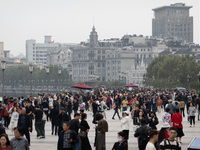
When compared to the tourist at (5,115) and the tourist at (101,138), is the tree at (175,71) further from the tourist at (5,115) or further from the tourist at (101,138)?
the tourist at (101,138)

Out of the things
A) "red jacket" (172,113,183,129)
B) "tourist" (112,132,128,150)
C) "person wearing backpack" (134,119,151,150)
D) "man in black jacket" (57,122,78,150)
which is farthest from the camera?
"red jacket" (172,113,183,129)

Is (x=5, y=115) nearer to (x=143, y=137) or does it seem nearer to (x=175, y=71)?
(x=143, y=137)

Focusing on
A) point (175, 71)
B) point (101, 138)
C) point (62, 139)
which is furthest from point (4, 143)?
point (175, 71)

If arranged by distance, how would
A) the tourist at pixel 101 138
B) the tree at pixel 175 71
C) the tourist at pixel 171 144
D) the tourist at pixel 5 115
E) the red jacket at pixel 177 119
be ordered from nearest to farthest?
the tourist at pixel 171 144
the tourist at pixel 101 138
the red jacket at pixel 177 119
the tourist at pixel 5 115
the tree at pixel 175 71

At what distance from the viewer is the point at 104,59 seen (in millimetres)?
199750

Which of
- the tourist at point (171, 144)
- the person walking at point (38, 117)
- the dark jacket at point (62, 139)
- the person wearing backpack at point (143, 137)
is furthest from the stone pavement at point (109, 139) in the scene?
the tourist at point (171, 144)

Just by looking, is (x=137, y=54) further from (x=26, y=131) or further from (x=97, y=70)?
(x=26, y=131)

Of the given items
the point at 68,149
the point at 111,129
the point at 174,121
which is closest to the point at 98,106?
the point at 111,129

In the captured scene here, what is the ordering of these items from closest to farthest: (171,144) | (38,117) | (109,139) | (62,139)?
(171,144), (62,139), (109,139), (38,117)

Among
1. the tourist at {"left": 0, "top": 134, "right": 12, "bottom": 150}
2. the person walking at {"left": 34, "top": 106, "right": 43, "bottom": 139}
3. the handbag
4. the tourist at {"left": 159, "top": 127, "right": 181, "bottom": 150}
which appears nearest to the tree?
the person walking at {"left": 34, "top": 106, "right": 43, "bottom": 139}

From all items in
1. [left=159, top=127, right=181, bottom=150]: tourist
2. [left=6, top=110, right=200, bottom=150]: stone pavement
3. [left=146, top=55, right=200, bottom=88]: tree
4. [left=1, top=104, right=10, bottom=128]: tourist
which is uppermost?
[left=146, top=55, right=200, bottom=88]: tree

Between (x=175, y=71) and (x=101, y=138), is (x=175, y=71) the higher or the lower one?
the higher one

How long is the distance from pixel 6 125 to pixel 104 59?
171 m

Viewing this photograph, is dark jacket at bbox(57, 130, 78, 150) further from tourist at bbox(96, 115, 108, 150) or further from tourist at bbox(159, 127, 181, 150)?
tourist at bbox(96, 115, 108, 150)
